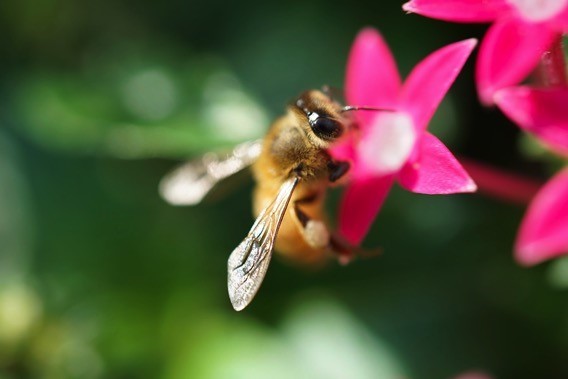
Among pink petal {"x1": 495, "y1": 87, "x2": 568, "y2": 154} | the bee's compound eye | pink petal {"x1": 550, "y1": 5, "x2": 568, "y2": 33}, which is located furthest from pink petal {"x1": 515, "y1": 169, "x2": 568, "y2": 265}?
the bee's compound eye

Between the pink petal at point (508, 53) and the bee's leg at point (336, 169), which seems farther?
the bee's leg at point (336, 169)

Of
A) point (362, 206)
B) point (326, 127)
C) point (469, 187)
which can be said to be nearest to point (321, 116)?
point (326, 127)

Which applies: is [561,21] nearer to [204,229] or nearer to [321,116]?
[321,116]

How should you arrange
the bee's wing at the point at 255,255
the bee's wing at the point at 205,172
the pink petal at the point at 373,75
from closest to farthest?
1. the bee's wing at the point at 255,255
2. the pink petal at the point at 373,75
3. the bee's wing at the point at 205,172

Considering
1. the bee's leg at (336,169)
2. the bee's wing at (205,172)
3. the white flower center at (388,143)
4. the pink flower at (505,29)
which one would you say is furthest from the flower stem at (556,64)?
the bee's wing at (205,172)

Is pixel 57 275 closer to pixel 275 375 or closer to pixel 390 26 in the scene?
pixel 275 375

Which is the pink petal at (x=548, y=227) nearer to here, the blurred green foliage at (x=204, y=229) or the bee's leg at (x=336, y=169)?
the bee's leg at (x=336, y=169)
